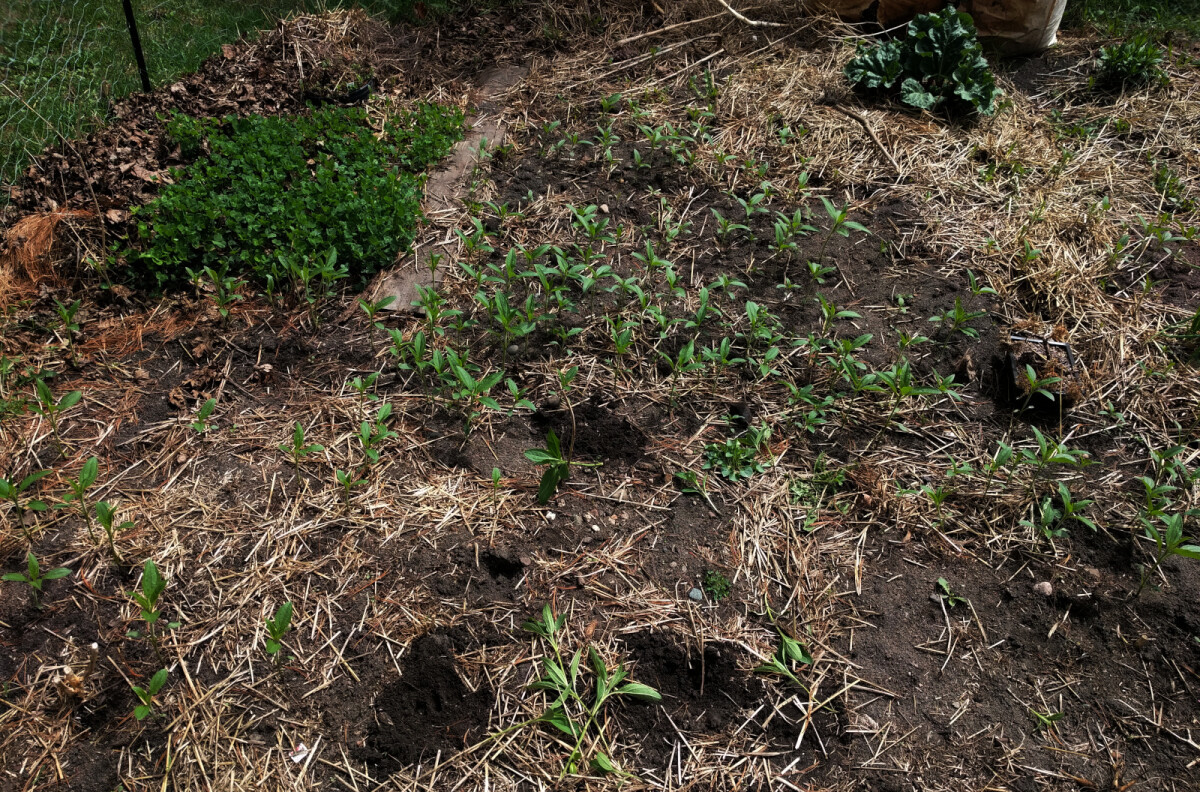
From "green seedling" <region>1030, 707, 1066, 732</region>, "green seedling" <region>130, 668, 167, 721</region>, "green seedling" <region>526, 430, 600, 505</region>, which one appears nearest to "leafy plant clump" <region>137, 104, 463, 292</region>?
"green seedling" <region>526, 430, 600, 505</region>

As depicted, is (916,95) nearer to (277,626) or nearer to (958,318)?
(958,318)

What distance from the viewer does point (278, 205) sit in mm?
3629

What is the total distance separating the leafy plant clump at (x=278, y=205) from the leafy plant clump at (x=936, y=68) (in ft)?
9.59

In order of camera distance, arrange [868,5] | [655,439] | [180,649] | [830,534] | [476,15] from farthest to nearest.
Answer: [476,15] < [868,5] < [655,439] < [830,534] < [180,649]

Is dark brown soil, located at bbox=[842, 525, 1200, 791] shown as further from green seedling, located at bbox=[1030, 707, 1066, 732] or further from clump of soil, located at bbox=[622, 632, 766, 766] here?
clump of soil, located at bbox=[622, 632, 766, 766]

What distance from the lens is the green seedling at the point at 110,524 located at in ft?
7.62

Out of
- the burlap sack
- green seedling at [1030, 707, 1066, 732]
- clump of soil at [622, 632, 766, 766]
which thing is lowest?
green seedling at [1030, 707, 1066, 732]

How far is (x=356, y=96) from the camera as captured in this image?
4965 mm

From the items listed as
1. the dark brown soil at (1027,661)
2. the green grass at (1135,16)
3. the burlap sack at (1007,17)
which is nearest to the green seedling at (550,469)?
the dark brown soil at (1027,661)

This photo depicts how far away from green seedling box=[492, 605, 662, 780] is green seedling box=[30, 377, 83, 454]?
1.73 metres

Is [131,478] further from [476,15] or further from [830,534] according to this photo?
[476,15]

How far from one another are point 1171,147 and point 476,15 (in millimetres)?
4966

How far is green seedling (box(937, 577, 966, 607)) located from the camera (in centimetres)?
249

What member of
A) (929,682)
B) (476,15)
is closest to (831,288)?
(929,682)
